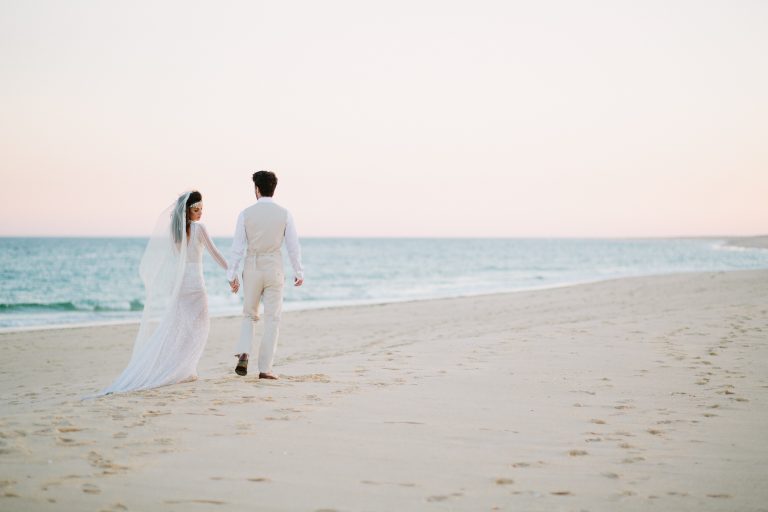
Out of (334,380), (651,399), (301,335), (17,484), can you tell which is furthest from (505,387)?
(301,335)

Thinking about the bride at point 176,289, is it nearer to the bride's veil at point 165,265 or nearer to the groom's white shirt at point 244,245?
the bride's veil at point 165,265

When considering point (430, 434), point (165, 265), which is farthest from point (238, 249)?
point (430, 434)

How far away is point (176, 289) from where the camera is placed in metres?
6.40

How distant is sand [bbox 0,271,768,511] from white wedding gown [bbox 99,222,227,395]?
393 millimetres

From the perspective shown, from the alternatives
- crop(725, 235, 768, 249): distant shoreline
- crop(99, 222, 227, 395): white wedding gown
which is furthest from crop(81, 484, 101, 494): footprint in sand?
crop(725, 235, 768, 249): distant shoreline

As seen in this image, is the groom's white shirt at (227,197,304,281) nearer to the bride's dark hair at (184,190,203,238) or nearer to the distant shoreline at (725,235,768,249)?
the bride's dark hair at (184,190,203,238)

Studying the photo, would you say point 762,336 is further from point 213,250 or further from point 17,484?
point 17,484

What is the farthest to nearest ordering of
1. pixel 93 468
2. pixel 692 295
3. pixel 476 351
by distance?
pixel 692 295, pixel 476 351, pixel 93 468

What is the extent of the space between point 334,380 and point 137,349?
2.02 meters

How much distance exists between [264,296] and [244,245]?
0.57 meters

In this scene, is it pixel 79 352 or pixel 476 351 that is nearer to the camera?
A: pixel 476 351

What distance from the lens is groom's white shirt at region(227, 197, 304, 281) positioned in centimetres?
620

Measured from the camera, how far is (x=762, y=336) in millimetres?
8547

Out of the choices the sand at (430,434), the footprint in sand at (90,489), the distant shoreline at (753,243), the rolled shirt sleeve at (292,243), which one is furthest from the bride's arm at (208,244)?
the distant shoreline at (753,243)
